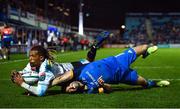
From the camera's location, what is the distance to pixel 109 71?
831 centimetres

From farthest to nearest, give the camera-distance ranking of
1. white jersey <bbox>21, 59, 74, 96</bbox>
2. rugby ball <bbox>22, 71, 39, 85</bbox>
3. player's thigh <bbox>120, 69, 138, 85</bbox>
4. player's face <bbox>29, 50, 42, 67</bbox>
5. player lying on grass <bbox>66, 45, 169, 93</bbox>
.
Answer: player's thigh <bbox>120, 69, 138, 85</bbox> → rugby ball <bbox>22, 71, 39, 85</bbox> → player lying on grass <bbox>66, 45, 169, 93</bbox> → player's face <bbox>29, 50, 42, 67</bbox> → white jersey <bbox>21, 59, 74, 96</bbox>

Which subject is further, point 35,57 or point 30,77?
point 30,77

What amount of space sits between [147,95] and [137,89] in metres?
1.04

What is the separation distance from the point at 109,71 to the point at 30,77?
1.46 m

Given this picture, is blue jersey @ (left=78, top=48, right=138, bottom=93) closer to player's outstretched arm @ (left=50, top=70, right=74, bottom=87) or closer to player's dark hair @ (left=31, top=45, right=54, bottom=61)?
A: player's outstretched arm @ (left=50, top=70, right=74, bottom=87)

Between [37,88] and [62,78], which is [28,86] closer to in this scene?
[37,88]

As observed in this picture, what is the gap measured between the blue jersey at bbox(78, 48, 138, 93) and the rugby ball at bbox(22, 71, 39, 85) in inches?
32.2

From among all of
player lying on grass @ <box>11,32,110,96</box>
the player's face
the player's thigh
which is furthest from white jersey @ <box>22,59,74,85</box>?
the player's thigh

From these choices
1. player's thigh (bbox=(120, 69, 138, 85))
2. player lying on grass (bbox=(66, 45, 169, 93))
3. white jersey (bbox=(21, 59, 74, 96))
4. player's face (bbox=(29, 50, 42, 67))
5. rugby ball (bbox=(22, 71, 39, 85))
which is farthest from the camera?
player's thigh (bbox=(120, 69, 138, 85))

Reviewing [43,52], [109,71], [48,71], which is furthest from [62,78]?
[109,71]

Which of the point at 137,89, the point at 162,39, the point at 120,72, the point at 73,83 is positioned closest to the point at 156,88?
the point at 137,89

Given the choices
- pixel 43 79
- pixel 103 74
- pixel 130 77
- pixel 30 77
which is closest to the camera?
pixel 43 79

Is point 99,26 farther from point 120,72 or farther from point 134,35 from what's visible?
point 120,72

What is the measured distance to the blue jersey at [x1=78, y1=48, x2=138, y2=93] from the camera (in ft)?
27.0
